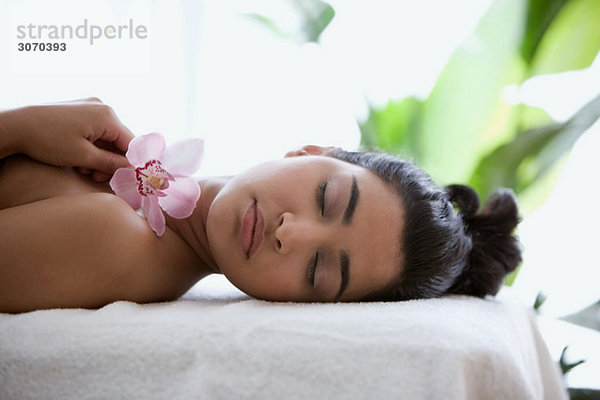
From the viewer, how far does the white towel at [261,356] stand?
59 centimetres

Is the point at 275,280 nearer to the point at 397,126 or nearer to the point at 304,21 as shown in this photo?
the point at 397,126

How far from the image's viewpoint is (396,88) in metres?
2.11

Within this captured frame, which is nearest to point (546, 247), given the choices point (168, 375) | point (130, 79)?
point (130, 79)

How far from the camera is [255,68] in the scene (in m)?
2.14

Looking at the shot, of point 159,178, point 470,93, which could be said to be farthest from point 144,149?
point 470,93

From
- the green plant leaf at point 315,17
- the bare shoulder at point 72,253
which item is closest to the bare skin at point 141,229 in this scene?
the bare shoulder at point 72,253

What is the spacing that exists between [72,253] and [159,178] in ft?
0.65

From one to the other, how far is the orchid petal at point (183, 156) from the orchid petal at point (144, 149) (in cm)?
2

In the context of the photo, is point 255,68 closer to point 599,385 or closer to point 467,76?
point 467,76

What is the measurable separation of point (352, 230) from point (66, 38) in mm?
1402

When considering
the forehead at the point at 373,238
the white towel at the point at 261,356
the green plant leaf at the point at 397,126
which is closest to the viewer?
the white towel at the point at 261,356

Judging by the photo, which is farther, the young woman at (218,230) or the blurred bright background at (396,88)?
the blurred bright background at (396,88)

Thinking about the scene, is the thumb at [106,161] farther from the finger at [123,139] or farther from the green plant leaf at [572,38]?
the green plant leaf at [572,38]

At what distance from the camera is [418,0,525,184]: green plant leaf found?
174 centimetres
